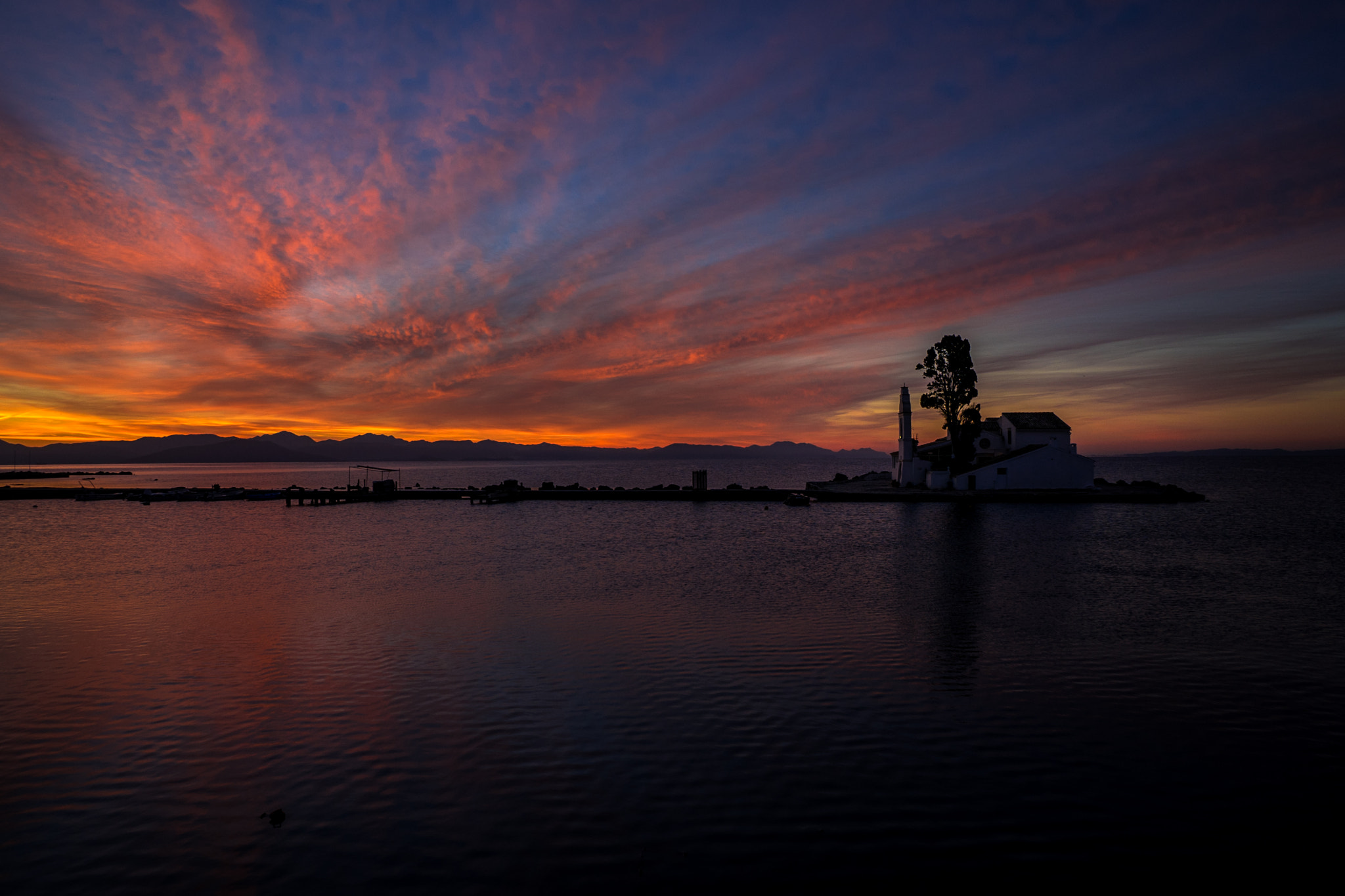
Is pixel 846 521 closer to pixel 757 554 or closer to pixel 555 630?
pixel 757 554

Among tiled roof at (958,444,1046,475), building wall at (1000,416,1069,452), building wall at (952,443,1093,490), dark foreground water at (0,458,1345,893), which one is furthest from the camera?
building wall at (1000,416,1069,452)

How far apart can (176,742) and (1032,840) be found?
15.3m

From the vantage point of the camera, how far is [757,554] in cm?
3844

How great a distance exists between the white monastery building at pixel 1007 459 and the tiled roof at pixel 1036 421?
8cm

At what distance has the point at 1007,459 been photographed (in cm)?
7662

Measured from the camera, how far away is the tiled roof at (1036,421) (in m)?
82.1

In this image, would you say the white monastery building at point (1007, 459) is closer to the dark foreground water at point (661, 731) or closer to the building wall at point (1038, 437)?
the building wall at point (1038, 437)

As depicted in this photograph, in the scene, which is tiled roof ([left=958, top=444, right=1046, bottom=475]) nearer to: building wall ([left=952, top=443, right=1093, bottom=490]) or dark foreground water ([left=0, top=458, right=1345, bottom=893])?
building wall ([left=952, top=443, right=1093, bottom=490])

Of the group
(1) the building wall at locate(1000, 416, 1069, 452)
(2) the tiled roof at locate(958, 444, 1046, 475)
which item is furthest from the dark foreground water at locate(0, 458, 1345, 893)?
(1) the building wall at locate(1000, 416, 1069, 452)

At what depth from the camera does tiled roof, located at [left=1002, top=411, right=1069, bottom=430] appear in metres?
82.1

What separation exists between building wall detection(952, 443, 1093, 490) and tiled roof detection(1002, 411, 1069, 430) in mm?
6675

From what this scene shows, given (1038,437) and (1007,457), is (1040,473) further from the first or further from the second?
(1038,437)

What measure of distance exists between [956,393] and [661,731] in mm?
78331

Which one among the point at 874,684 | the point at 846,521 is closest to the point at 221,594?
the point at 874,684
